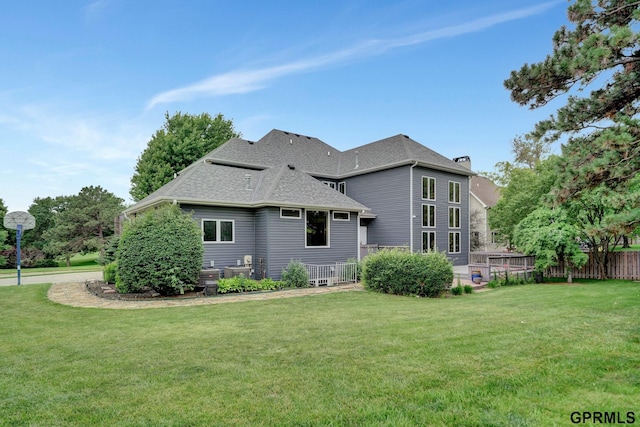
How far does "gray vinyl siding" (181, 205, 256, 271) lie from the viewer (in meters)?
13.9

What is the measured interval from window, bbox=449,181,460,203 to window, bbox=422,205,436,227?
6.70 feet

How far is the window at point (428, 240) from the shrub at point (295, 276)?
32.0 ft

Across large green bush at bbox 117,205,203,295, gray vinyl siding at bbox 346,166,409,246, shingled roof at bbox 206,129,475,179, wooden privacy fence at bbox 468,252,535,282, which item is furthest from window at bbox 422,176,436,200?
large green bush at bbox 117,205,203,295

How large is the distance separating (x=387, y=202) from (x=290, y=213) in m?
8.25

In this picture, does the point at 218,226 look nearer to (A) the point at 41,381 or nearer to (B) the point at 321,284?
(B) the point at 321,284

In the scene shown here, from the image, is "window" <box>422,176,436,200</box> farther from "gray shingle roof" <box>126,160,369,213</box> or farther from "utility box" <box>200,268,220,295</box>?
"utility box" <box>200,268,220,295</box>

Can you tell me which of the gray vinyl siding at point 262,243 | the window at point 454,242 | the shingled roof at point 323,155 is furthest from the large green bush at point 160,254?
the window at point 454,242

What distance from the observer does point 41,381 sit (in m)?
3.96

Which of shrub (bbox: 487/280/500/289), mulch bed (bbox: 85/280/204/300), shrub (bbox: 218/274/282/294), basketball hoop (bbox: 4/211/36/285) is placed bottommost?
shrub (bbox: 487/280/500/289)

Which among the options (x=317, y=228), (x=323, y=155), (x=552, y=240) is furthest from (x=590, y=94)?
(x=323, y=155)

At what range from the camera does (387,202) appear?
21.3 meters

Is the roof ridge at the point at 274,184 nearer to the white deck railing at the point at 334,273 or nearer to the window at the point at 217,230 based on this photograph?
the window at the point at 217,230

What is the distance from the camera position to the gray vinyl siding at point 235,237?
13.9m

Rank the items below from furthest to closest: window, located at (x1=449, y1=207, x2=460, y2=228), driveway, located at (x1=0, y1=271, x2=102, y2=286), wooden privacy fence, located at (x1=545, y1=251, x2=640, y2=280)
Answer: window, located at (x1=449, y1=207, x2=460, y2=228), driveway, located at (x1=0, y1=271, x2=102, y2=286), wooden privacy fence, located at (x1=545, y1=251, x2=640, y2=280)
